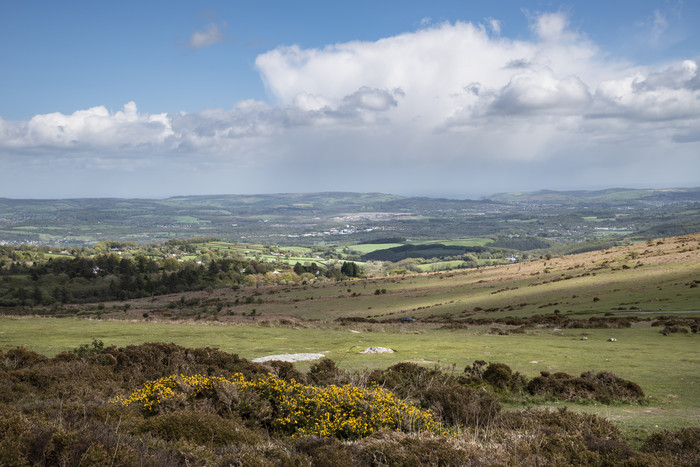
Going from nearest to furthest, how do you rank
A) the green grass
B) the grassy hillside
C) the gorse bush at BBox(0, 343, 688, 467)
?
the gorse bush at BBox(0, 343, 688, 467)
the green grass
the grassy hillside

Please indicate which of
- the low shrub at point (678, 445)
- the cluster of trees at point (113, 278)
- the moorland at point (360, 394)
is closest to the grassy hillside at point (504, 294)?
the moorland at point (360, 394)

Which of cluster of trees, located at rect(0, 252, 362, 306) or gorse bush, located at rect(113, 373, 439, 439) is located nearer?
gorse bush, located at rect(113, 373, 439, 439)

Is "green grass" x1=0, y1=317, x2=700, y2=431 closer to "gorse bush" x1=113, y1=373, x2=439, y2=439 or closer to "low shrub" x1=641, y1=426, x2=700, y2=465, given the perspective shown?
"low shrub" x1=641, y1=426, x2=700, y2=465

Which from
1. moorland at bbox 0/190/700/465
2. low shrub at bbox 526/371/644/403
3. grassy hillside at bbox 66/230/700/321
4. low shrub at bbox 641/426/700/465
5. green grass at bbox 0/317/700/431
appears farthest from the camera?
grassy hillside at bbox 66/230/700/321

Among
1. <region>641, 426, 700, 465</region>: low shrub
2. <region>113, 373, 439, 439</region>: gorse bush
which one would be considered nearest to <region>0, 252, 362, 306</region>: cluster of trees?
<region>113, 373, 439, 439</region>: gorse bush

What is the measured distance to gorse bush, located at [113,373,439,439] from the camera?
883 cm

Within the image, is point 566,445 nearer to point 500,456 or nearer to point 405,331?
point 500,456

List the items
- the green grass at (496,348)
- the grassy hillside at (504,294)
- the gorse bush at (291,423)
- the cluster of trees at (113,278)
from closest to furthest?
the gorse bush at (291,423), the green grass at (496,348), the grassy hillside at (504,294), the cluster of trees at (113,278)

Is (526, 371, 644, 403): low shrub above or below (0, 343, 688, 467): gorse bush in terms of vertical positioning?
below

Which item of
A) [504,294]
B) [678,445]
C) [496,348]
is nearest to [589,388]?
[678,445]

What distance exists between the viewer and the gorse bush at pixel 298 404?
29.0 ft

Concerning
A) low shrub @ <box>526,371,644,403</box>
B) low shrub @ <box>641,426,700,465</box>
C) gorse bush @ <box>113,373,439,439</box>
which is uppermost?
low shrub @ <box>641,426,700,465</box>

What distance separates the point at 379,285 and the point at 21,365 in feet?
227

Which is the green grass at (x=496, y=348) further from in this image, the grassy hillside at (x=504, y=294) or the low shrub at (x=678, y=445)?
the grassy hillside at (x=504, y=294)
